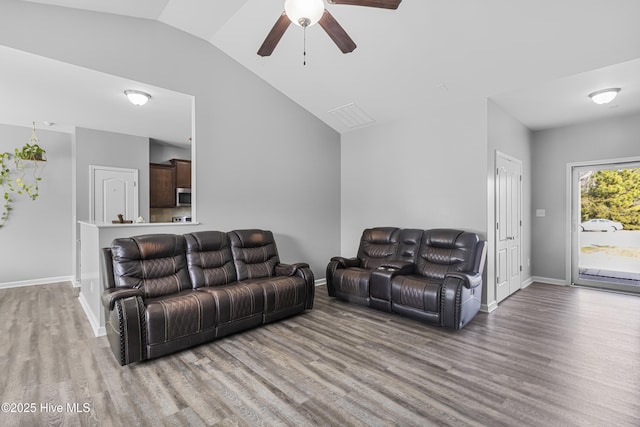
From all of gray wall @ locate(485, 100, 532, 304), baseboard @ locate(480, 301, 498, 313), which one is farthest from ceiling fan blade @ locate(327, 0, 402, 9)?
baseboard @ locate(480, 301, 498, 313)

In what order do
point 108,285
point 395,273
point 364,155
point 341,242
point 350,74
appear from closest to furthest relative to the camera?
point 108,285 → point 395,273 → point 350,74 → point 364,155 → point 341,242

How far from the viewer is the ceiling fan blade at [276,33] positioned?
95.7 inches

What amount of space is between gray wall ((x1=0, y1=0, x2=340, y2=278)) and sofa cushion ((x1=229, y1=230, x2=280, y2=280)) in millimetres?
455

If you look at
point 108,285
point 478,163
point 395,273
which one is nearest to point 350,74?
point 478,163

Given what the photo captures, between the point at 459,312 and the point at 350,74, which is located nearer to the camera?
the point at 459,312

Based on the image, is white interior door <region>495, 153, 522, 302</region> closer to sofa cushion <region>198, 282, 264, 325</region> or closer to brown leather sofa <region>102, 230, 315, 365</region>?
brown leather sofa <region>102, 230, 315, 365</region>

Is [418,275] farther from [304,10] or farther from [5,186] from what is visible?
[5,186]

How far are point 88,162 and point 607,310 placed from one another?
325 inches

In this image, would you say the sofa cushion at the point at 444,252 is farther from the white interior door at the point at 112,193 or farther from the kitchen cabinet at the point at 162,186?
the white interior door at the point at 112,193

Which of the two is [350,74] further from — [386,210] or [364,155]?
[386,210]

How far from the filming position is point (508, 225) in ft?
14.9

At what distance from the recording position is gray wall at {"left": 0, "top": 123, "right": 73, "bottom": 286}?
5.19 metres

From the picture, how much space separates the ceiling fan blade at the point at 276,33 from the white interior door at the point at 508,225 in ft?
10.7

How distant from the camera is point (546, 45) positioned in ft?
10.0
